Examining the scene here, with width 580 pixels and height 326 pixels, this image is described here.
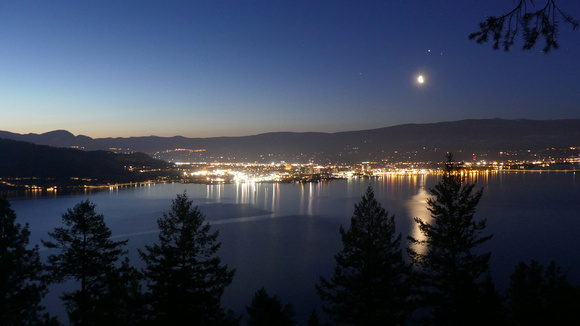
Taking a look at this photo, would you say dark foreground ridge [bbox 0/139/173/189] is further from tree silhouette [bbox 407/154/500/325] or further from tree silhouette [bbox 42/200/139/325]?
tree silhouette [bbox 407/154/500/325]

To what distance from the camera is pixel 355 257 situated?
16.3ft

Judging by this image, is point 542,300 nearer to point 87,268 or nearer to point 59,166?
point 87,268

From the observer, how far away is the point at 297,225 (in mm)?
18062

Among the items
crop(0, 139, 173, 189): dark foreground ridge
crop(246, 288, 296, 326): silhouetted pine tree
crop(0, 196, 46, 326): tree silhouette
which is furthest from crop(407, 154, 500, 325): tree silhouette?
crop(0, 139, 173, 189): dark foreground ridge

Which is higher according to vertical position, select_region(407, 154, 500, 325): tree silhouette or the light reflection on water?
select_region(407, 154, 500, 325): tree silhouette

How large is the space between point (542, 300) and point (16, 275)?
23.7 feet

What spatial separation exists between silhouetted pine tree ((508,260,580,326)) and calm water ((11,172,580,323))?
4708 mm

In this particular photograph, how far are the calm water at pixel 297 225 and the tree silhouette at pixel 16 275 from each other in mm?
4433

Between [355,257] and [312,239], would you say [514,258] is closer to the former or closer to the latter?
[312,239]

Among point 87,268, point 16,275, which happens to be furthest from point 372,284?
point 16,275

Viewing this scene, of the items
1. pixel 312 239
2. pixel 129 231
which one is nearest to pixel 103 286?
pixel 312 239

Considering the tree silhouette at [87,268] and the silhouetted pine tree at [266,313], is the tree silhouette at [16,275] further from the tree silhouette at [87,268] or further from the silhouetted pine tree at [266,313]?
the silhouetted pine tree at [266,313]

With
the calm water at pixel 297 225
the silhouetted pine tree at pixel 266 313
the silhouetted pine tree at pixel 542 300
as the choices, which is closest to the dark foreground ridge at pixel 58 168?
the calm water at pixel 297 225

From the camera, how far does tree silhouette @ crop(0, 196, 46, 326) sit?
4301mm
